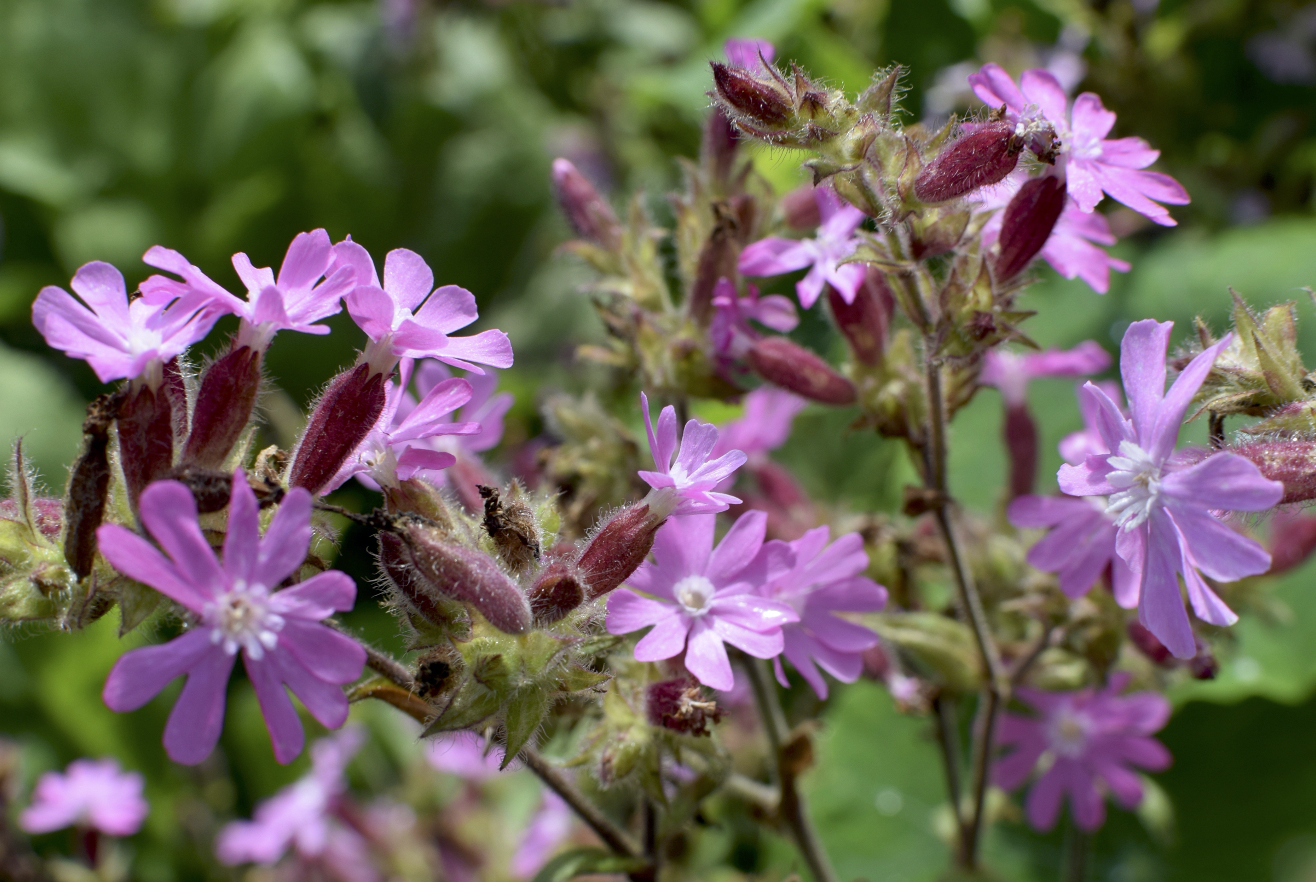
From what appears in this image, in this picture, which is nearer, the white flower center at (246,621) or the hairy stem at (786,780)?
the white flower center at (246,621)

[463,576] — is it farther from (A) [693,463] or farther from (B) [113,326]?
(B) [113,326]

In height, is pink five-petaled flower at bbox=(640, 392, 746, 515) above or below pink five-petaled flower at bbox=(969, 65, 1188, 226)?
below

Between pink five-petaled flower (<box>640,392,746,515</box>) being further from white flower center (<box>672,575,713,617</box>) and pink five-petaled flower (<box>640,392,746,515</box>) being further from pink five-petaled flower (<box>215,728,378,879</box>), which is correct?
pink five-petaled flower (<box>215,728,378,879</box>)

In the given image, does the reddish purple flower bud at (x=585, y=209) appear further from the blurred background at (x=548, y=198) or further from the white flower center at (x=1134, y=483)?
the white flower center at (x=1134, y=483)

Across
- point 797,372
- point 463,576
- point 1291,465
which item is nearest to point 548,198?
point 797,372

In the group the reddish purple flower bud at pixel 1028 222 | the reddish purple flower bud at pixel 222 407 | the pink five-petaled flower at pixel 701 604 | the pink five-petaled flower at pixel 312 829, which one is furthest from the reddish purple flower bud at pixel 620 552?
the pink five-petaled flower at pixel 312 829

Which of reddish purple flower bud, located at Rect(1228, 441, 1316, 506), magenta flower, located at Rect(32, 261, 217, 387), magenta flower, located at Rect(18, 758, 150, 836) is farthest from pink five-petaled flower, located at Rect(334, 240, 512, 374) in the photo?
magenta flower, located at Rect(18, 758, 150, 836)
